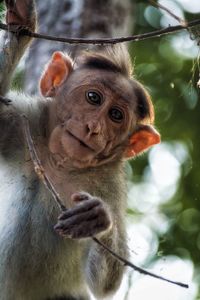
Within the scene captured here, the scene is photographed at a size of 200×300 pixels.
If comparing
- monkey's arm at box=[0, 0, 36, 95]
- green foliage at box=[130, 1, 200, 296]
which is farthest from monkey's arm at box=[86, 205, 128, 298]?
green foliage at box=[130, 1, 200, 296]

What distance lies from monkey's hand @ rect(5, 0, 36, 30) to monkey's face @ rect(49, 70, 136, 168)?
879mm

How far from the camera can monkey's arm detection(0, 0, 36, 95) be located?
5.12 metres

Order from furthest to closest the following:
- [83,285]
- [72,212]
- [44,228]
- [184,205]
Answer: [184,205] < [83,285] < [44,228] < [72,212]

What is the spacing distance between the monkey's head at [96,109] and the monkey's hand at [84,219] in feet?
2.90

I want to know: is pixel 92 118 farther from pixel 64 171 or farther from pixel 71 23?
pixel 71 23

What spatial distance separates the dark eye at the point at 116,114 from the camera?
20.0ft

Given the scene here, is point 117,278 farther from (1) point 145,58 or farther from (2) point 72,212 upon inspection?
(1) point 145,58

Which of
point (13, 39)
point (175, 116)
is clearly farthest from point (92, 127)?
point (175, 116)

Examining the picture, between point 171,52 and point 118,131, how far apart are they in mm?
4244

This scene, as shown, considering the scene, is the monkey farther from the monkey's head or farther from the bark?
the bark

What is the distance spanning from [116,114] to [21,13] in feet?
4.29

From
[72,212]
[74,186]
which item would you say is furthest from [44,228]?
[72,212]

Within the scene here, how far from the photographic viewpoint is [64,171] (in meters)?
6.11

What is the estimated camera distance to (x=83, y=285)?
6.38m
